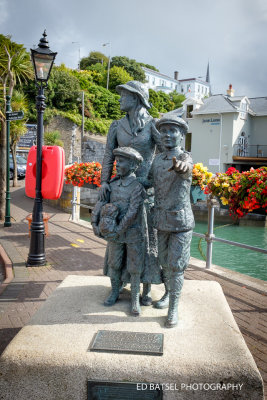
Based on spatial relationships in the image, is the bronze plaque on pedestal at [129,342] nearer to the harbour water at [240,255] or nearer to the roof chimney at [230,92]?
the harbour water at [240,255]

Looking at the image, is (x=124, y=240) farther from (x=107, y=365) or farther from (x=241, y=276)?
(x=241, y=276)

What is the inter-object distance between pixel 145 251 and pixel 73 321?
93 centimetres

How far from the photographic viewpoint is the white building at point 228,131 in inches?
1151

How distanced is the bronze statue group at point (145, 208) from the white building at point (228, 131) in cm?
2625

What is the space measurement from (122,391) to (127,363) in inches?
7.4

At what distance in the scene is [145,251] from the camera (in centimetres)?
343

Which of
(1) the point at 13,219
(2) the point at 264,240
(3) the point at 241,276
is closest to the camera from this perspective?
(3) the point at 241,276

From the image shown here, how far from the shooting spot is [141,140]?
3598 mm

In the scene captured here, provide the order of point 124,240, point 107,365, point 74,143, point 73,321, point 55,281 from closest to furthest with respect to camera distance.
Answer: point 107,365
point 73,321
point 124,240
point 55,281
point 74,143

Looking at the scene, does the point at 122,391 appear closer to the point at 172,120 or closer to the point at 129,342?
the point at 129,342

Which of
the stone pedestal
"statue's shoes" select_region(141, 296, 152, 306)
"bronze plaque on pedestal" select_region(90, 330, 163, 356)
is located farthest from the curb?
"bronze plaque on pedestal" select_region(90, 330, 163, 356)

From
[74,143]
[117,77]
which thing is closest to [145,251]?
[74,143]

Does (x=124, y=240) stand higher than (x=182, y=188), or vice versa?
(x=182, y=188)

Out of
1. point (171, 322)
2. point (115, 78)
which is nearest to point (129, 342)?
point (171, 322)
